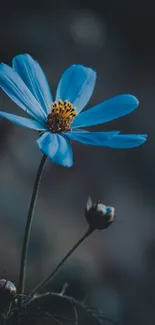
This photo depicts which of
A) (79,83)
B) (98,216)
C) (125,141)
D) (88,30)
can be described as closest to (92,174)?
(88,30)

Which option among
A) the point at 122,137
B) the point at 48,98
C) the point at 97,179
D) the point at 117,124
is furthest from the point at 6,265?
the point at 122,137

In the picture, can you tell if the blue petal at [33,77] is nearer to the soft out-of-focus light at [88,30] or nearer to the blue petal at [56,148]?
the blue petal at [56,148]

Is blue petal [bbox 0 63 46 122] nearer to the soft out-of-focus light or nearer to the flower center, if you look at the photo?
the flower center

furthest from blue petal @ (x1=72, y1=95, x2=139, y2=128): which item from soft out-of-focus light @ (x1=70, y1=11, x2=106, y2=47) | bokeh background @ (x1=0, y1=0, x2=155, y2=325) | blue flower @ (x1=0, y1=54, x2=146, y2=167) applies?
soft out-of-focus light @ (x1=70, y1=11, x2=106, y2=47)

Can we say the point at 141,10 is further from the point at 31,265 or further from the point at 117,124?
the point at 31,265

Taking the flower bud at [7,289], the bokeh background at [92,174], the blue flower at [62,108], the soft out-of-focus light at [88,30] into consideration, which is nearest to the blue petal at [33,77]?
the blue flower at [62,108]

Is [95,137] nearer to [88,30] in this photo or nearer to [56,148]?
[56,148]

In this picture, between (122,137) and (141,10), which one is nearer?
(122,137)
